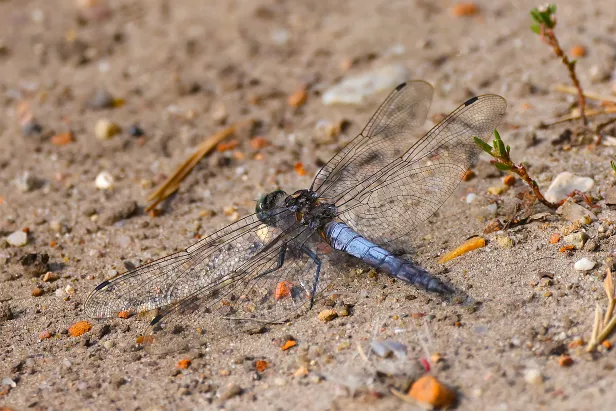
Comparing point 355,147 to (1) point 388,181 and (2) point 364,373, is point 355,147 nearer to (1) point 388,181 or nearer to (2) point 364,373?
(1) point 388,181

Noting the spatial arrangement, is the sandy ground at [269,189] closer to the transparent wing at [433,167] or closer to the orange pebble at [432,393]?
the orange pebble at [432,393]

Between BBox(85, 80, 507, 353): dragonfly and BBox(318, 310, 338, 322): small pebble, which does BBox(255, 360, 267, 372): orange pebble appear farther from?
BBox(318, 310, 338, 322): small pebble

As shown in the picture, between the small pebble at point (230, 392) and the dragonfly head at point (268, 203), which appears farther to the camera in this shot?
the dragonfly head at point (268, 203)

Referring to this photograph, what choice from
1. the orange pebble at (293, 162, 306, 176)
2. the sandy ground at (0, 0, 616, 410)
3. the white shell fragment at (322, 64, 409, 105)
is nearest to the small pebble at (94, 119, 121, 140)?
the sandy ground at (0, 0, 616, 410)

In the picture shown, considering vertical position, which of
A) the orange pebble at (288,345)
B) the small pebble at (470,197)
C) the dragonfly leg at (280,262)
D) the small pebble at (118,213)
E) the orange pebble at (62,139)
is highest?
the orange pebble at (62,139)

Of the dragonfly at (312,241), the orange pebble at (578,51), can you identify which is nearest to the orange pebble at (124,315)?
the dragonfly at (312,241)
